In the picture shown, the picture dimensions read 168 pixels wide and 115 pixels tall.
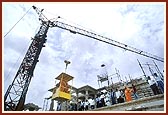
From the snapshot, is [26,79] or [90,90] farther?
[90,90]

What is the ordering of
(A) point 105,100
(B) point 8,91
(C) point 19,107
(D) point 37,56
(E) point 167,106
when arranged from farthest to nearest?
(D) point 37,56 → (B) point 8,91 → (C) point 19,107 → (A) point 105,100 → (E) point 167,106

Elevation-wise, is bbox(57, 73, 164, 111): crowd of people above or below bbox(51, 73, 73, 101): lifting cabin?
below

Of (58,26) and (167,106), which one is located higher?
(58,26)

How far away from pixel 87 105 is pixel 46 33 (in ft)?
46.7

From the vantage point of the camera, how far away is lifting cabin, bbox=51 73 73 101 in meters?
14.3

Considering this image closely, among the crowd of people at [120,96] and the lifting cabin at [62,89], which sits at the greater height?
the lifting cabin at [62,89]

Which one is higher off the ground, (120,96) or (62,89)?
(62,89)

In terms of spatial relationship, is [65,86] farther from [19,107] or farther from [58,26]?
[58,26]

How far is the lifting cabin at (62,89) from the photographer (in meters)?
14.3

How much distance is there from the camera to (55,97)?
14.3 metres

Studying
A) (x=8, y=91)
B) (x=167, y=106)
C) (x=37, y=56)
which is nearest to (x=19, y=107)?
(x=8, y=91)

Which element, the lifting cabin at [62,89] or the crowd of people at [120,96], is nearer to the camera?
the crowd of people at [120,96]

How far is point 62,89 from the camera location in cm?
1467

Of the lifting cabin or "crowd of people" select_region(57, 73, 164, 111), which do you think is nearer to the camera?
"crowd of people" select_region(57, 73, 164, 111)
